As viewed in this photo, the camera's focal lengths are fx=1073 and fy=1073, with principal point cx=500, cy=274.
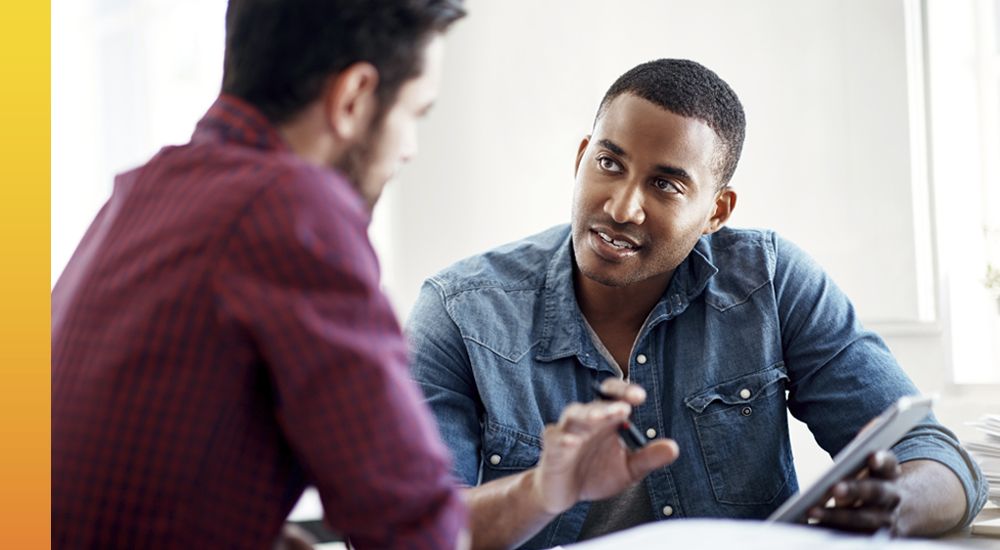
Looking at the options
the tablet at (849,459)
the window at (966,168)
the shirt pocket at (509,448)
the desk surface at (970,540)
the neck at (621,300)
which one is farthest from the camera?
the window at (966,168)

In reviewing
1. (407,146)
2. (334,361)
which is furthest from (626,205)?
(334,361)

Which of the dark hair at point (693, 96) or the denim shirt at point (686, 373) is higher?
the dark hair at point (693, 96)

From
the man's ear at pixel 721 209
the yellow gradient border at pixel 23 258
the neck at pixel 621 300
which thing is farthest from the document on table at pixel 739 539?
the man's ear at pixel 721 209

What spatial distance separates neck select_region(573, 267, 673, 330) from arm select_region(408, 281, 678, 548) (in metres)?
0.22

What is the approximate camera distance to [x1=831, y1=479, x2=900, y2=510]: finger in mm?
1098

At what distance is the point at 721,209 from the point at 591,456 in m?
0.71

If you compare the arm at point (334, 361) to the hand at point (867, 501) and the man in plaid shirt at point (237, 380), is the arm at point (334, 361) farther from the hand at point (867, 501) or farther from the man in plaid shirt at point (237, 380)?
the hand at point (867, 501)

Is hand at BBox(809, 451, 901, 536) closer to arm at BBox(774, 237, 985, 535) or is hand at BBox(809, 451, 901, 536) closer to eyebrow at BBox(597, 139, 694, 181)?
arm at BBox(774, 237, 985, 535)

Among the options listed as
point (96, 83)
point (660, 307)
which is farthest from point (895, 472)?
point (96, 83)

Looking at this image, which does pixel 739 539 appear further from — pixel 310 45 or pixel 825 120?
pixel 825 120

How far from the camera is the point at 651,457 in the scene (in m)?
1.08

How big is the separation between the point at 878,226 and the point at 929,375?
1.13 ft

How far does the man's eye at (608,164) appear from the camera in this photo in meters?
1.58

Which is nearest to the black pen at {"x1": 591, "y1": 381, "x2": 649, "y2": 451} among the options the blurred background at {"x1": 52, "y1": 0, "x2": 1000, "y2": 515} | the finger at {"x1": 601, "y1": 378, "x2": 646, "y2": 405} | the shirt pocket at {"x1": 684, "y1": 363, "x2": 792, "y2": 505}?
the finger at {"x1": 601, "y1": 378, "x2": 646, "y2": 405}
